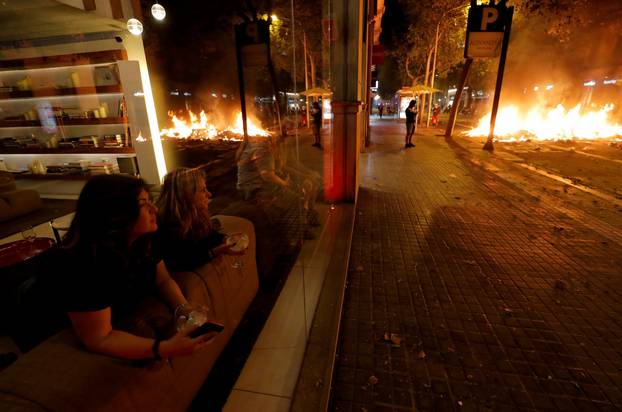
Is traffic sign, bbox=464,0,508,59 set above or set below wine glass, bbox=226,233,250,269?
above

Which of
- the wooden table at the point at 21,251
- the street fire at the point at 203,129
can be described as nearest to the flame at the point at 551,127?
the street fire at the point at 203,129

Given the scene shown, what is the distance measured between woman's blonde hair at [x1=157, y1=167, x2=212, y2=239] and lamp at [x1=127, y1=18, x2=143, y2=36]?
5183 millimetres

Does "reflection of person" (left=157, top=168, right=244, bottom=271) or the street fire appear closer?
"reflection of person" (left=157, top=168, right=244, bottom=271)

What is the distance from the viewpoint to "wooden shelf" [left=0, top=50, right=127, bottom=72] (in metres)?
4.25

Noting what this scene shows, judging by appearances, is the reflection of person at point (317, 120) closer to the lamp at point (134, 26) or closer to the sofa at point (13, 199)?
the lamp at point (134, 26)

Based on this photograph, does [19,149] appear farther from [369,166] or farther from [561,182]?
[561,182]

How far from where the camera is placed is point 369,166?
31.6ft

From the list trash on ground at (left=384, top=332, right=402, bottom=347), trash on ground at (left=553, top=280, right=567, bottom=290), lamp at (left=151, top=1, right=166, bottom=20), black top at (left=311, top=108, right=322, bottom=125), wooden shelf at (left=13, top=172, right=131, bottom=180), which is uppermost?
lamp at (left=151, top=1, right=166, bottom=20)

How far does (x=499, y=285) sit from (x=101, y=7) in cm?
769

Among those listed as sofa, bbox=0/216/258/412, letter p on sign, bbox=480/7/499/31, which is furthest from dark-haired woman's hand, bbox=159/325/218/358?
letter p on sign, bbox=480/7/499/31

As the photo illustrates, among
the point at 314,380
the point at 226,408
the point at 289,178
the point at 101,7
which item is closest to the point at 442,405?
the point at 314,380

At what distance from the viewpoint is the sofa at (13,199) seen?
4.18 m

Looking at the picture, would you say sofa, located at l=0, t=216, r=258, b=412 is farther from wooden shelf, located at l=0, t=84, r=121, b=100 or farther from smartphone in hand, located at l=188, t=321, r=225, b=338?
wooden shelf, located at l=0, t=84, r=121, b=100

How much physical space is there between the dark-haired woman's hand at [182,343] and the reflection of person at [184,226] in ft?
2.35
